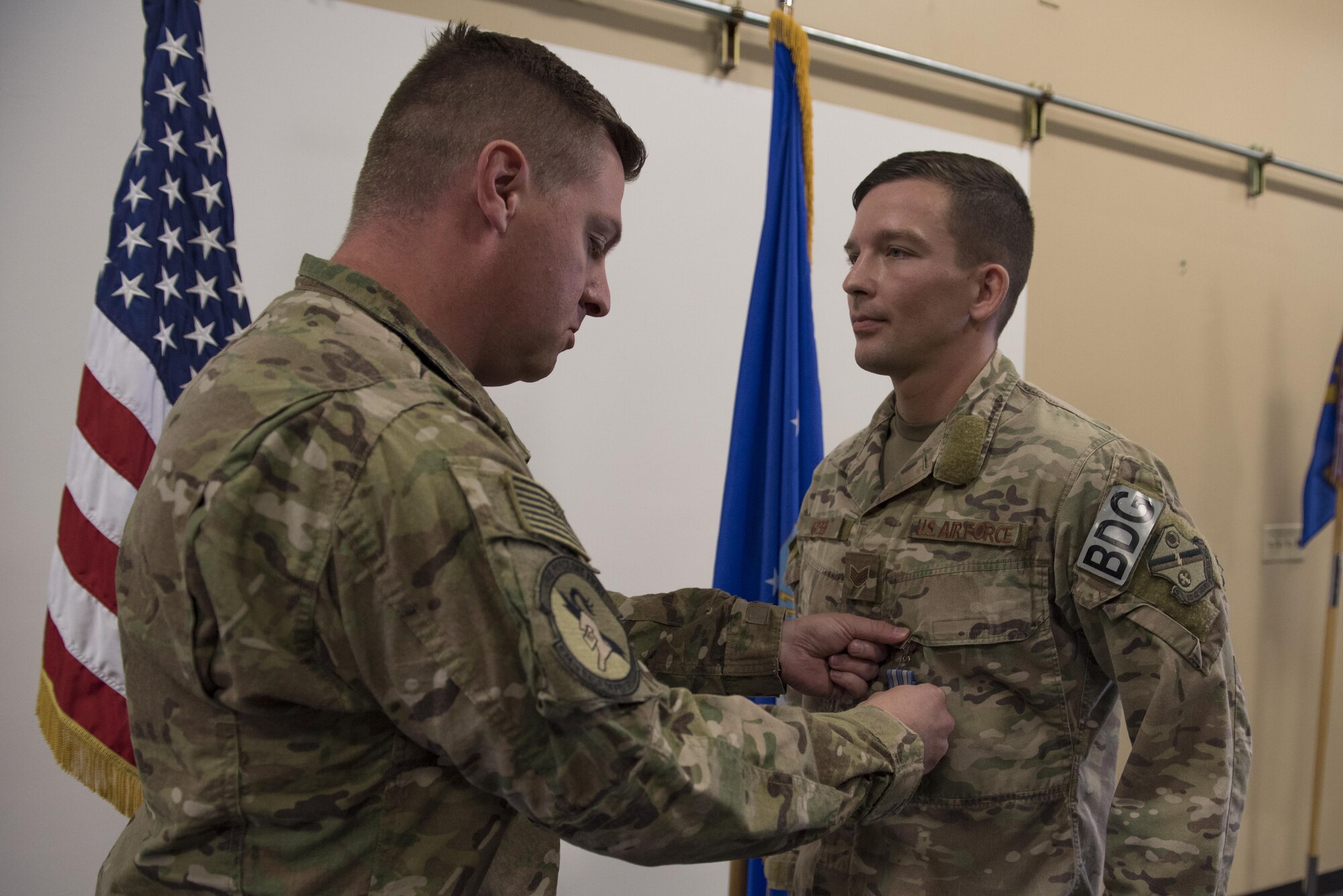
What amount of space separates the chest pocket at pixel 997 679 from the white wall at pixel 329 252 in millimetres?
1215

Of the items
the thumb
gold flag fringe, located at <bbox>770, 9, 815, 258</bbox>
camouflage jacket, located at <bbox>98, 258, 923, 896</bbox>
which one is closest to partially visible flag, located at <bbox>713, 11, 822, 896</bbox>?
gold flag fringe, located at <bbox>770, 9, 815, 258</bbox>

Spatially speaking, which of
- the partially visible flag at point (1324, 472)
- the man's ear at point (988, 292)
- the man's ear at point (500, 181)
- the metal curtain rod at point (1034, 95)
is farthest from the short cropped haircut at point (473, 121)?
the partially visible flag at point (1324, 472)

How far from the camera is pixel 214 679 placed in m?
0.78

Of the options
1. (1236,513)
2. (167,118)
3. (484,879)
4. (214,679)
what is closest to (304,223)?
(167,118)

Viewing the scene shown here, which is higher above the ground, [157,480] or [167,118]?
[167,118]

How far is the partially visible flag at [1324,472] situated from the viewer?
3.32m

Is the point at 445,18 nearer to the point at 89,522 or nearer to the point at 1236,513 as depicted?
the point at 89,522

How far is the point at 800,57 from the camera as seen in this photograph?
211 cm

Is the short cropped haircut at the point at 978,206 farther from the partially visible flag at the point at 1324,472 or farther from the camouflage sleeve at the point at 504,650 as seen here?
the partially visible flag at the point at 1324,472

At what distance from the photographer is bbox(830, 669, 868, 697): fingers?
50.6 inches

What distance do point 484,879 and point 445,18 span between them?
1.94 metres

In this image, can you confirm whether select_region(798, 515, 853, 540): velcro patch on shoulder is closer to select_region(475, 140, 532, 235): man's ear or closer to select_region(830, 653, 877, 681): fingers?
select_region(830, 653, 877, 681): fingers

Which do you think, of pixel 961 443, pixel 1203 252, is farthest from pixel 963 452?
pixel 1203 252

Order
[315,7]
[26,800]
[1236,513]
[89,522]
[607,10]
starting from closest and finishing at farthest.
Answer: [89,522] → [26,800] → [315,7] → [607,10] → [1236,513]
